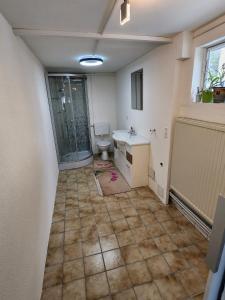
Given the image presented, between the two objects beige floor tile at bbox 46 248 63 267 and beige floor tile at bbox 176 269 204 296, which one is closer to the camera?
beige floor tile at bbox 176 269 204 296

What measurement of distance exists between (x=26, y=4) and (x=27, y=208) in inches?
60.5

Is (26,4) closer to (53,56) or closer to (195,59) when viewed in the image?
(53,56)

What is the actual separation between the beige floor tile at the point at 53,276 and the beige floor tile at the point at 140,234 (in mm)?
879

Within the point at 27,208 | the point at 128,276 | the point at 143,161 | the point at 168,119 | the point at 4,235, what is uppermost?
the point at 168,119

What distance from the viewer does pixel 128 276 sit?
1.56 meters

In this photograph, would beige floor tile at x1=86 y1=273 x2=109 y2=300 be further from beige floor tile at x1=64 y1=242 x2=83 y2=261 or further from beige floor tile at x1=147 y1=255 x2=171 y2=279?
beige floor tile at x1=147 y1=255 x2=171 y2=279

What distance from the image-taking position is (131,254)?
177cm

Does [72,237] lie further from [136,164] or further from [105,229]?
[136,164]

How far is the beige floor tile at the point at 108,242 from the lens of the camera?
1.87 metres

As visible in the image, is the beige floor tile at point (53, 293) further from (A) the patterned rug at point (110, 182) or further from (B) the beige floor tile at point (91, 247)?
(A) the patterned rug at point (110, 182)

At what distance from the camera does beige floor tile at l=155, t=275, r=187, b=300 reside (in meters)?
1.39

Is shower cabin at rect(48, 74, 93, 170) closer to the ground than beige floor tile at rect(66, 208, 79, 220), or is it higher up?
higher up

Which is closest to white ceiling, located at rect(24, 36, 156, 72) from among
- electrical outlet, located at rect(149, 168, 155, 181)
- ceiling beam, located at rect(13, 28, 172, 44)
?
ceiling beam, located at rect(13, 28, 172, 44)

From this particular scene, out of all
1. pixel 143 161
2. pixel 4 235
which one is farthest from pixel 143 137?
pixel 4 235
